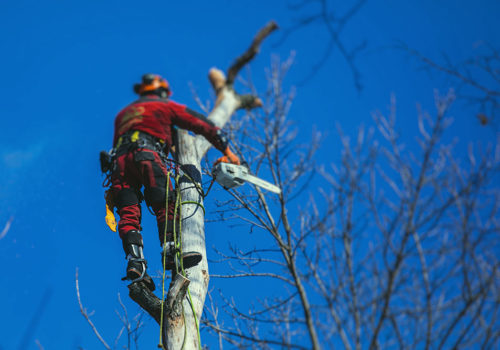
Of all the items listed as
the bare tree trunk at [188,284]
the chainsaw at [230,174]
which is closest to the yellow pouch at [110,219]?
the bare tree trunk at [188,284]

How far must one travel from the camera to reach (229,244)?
15.3 ft

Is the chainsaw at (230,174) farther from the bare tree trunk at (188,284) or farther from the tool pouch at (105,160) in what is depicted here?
the tool pouch at (105,160)

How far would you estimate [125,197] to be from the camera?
10.5 feet

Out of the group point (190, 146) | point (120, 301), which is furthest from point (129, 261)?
point (120, 301)

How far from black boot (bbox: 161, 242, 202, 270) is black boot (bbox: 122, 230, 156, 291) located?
13 centimetres

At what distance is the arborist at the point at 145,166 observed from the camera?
9.68 ft

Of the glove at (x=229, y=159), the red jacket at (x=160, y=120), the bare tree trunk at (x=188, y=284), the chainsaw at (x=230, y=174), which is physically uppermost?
the red jacket at (x=160, y=120)

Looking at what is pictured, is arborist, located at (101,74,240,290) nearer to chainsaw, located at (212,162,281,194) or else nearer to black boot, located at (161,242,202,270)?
black boot, located at (161,242,202,270)

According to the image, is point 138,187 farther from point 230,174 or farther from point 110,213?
point 230,174

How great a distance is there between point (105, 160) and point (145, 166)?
39 cm

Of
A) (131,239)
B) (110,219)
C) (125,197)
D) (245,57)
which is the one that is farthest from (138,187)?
(245,57)

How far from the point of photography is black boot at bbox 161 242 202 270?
114 inches

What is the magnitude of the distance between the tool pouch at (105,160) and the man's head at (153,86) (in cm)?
85

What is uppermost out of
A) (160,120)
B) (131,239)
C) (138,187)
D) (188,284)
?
(160,120)
